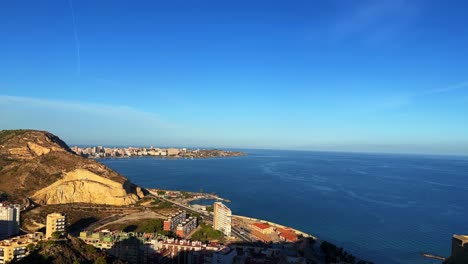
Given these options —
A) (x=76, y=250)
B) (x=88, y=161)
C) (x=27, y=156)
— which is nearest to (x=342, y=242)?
(x=76, y=250)

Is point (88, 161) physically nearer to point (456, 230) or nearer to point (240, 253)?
point (240, 253)

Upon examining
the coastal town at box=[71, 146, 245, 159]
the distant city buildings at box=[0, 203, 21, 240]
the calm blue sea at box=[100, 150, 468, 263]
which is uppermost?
the coastal town at box=[71, 146, 245, 159]

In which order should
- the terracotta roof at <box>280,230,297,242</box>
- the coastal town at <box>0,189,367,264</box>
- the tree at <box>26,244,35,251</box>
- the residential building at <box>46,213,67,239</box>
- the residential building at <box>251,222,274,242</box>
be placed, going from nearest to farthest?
the tree at <box>26,244,35,251</box>
the coastal town at <box>0,189,367,264</box>
the residential building at <box>46,213,67,239</box>
the terracotta roof at <box>280,230,297,242</box>
the residential building at <box>251,222,274,242</box>

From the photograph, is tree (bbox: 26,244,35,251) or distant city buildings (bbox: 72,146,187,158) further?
distant city buildings (bbox: 72,146,187,158)

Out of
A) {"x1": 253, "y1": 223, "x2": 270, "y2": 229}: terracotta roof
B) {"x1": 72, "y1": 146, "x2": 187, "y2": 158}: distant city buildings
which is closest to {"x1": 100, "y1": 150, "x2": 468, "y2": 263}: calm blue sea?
{"x1": 253, "y1": 223, "x2": 270, "y2": 229}: terracotta roof

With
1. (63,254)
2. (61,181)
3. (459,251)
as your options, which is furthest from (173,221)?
(459,251)

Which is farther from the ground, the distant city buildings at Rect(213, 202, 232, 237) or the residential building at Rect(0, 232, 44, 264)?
the residential building at Rect(0, 232, 44, 264)

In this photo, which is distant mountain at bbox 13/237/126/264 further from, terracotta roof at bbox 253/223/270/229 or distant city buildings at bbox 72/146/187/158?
distant city buildings at bbox 72/146/187/158

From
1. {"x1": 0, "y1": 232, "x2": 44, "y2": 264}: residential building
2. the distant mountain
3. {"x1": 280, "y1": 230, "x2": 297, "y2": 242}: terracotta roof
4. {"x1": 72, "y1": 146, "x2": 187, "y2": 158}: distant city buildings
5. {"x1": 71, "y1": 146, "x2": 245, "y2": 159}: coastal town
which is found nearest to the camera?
the distant mountain
